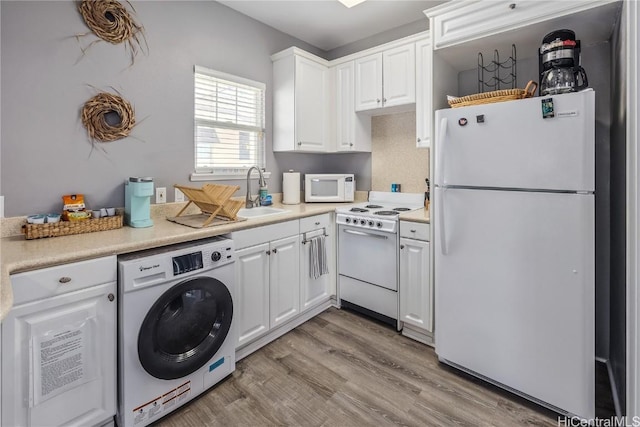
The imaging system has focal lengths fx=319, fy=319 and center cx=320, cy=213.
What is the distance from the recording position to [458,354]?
1963 millimetres

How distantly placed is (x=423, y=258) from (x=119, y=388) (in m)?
1.94

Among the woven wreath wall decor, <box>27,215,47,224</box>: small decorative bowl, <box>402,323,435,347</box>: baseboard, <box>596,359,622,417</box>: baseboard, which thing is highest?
the woven wreath wall decor

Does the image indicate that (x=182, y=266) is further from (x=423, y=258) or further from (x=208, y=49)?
(x=208, y=49)

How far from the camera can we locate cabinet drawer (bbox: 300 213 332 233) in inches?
100

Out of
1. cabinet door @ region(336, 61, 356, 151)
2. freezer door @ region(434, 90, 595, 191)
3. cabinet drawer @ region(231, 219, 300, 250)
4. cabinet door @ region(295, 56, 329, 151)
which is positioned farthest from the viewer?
cabinet door @ region(336, 61, 356, 151)

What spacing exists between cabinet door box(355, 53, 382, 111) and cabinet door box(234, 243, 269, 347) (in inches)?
65.3

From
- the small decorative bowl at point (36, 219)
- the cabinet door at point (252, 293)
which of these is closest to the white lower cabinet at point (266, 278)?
the cabinet door at point (252, 293)

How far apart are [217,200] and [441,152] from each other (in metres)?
1.42

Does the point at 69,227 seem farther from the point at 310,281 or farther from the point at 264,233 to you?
the point at 310,281

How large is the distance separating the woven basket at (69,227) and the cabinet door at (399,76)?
230 cm

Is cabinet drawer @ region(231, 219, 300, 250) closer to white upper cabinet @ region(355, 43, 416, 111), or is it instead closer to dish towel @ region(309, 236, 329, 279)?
dish towel @ region(309, 236, 329, 279)

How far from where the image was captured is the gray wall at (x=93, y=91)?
67.6 inches

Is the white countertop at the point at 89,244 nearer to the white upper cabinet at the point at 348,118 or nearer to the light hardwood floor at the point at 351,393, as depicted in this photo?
the light hardwood floor at the point at 351,393

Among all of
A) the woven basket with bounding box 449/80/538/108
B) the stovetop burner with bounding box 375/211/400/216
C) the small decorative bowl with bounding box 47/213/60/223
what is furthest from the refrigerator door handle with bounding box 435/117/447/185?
the small decorative bowl with bounding box 47/213/60/223
